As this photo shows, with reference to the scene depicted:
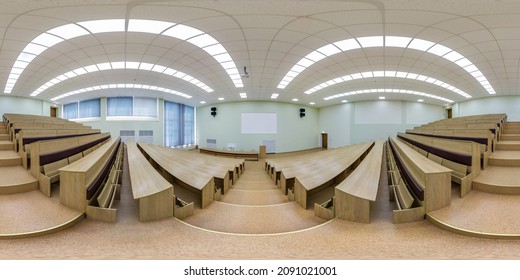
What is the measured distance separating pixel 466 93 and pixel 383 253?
10.6 m

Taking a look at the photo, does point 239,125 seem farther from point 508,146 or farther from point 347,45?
point 508,146

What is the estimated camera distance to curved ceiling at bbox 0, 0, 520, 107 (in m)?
2.88

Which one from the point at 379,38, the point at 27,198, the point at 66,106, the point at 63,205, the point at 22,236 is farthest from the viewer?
the point at 66,106

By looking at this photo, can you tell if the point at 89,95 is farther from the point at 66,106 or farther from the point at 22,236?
the point at 22,236

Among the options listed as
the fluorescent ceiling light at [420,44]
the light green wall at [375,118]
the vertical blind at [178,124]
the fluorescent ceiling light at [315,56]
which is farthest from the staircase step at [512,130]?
the vertical blind at [178,124]

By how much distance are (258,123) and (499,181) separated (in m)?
9.23

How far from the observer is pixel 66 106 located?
1008cm

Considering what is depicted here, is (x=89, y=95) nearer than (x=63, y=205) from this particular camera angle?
No

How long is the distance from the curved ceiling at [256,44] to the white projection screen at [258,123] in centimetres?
355

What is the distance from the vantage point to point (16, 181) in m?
2.08

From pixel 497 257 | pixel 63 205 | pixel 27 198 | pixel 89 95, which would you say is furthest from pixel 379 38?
pixel 89 95

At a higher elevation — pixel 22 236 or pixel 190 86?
pixel 190 86

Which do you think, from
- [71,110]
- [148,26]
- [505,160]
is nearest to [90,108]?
[71,110]

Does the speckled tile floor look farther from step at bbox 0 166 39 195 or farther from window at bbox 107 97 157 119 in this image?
window at bbox 107 97 157 119
